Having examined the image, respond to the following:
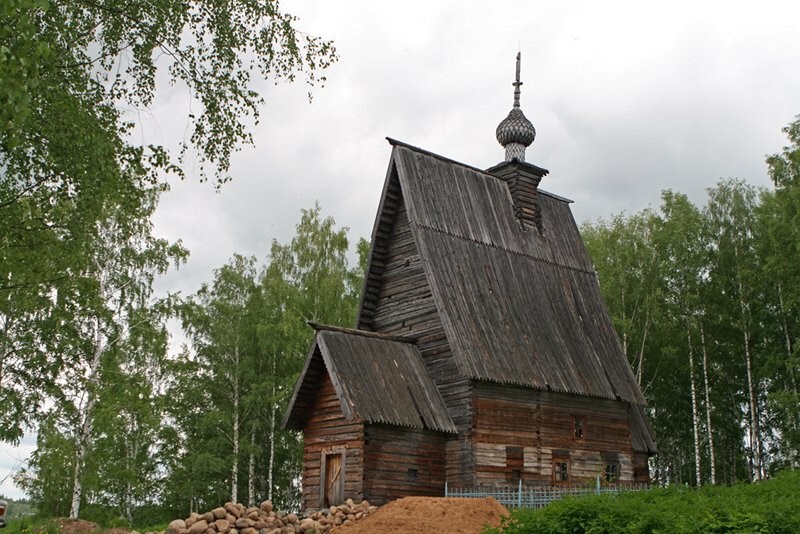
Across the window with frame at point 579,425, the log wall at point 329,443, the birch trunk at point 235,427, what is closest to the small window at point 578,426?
the window with frame at point 579,425

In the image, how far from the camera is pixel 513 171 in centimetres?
2953

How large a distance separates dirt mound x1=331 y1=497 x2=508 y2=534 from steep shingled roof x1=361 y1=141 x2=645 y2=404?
17.4 feet

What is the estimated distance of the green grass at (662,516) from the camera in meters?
10.7

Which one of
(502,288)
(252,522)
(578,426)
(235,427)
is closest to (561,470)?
Result: (578,426)

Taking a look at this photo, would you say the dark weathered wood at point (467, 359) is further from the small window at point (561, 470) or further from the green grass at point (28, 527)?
the green grass at point (28, 527)

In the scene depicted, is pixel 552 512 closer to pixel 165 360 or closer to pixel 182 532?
pixel 182 532

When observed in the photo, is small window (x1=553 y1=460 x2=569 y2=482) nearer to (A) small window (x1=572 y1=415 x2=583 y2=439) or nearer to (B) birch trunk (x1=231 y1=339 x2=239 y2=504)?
(A) small window (x1=572 y1=415 x2=583 y2=439)

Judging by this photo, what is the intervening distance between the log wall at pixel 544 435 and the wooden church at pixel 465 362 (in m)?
0.05

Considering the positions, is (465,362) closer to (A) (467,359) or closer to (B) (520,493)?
(A) (467,359)

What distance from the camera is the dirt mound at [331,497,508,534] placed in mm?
16219

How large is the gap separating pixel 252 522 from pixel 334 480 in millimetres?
4921

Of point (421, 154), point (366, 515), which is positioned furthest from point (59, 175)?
point (421, 154)

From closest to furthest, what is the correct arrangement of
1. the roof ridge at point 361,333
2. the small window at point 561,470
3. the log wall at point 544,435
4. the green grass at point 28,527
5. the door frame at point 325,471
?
the green grass at point 28,527, the door frame at point 325,471, the roof ridge at point 361,333, the log wall at point 544,435, the small window at point 561,470

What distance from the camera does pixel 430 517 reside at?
16.6 metres
